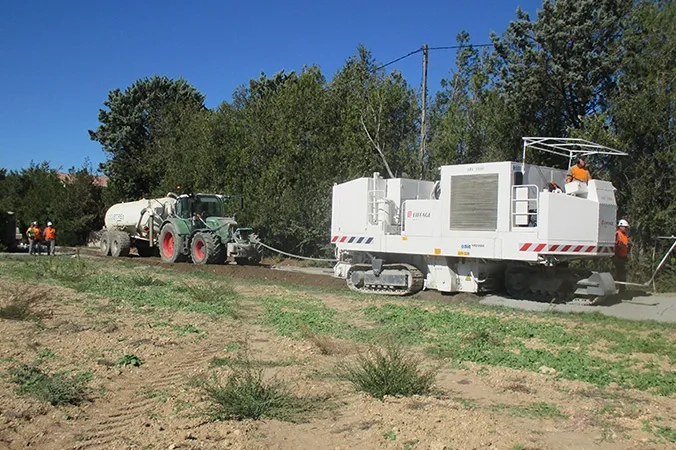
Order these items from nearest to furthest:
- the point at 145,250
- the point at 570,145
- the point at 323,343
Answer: the point at 323,343
the point at 570,145
the point at 145,250

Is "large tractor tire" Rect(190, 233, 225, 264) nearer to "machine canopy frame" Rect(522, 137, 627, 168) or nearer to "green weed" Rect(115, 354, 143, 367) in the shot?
"machine canopy frame" Rect(522, 137, 627, 168)

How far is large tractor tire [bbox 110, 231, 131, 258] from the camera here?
29.2 m

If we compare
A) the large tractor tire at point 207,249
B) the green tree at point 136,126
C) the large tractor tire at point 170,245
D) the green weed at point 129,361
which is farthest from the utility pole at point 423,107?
the green tree at point 136,126

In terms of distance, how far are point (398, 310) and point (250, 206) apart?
18507 millimetres

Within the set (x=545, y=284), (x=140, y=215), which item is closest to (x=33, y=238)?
(x=140, y=215)

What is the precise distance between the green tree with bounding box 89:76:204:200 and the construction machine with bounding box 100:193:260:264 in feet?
54.9

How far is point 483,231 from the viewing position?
14.5 meters

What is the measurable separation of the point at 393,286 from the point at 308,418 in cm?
1081

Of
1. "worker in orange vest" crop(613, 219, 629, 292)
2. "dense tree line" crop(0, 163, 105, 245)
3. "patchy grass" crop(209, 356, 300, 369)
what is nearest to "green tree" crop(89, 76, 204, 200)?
"dense tree line" crop(0, 163, 105, 245)

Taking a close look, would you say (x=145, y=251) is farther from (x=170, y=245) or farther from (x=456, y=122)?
(x=456, y=122)

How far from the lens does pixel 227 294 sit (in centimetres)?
1427

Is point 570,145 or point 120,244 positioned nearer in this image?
Answer: point 570,145

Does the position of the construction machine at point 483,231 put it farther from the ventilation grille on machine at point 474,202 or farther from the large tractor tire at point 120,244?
the large tractor tire at point 120,244

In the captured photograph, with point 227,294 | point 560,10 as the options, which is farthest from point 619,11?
point 227,294
